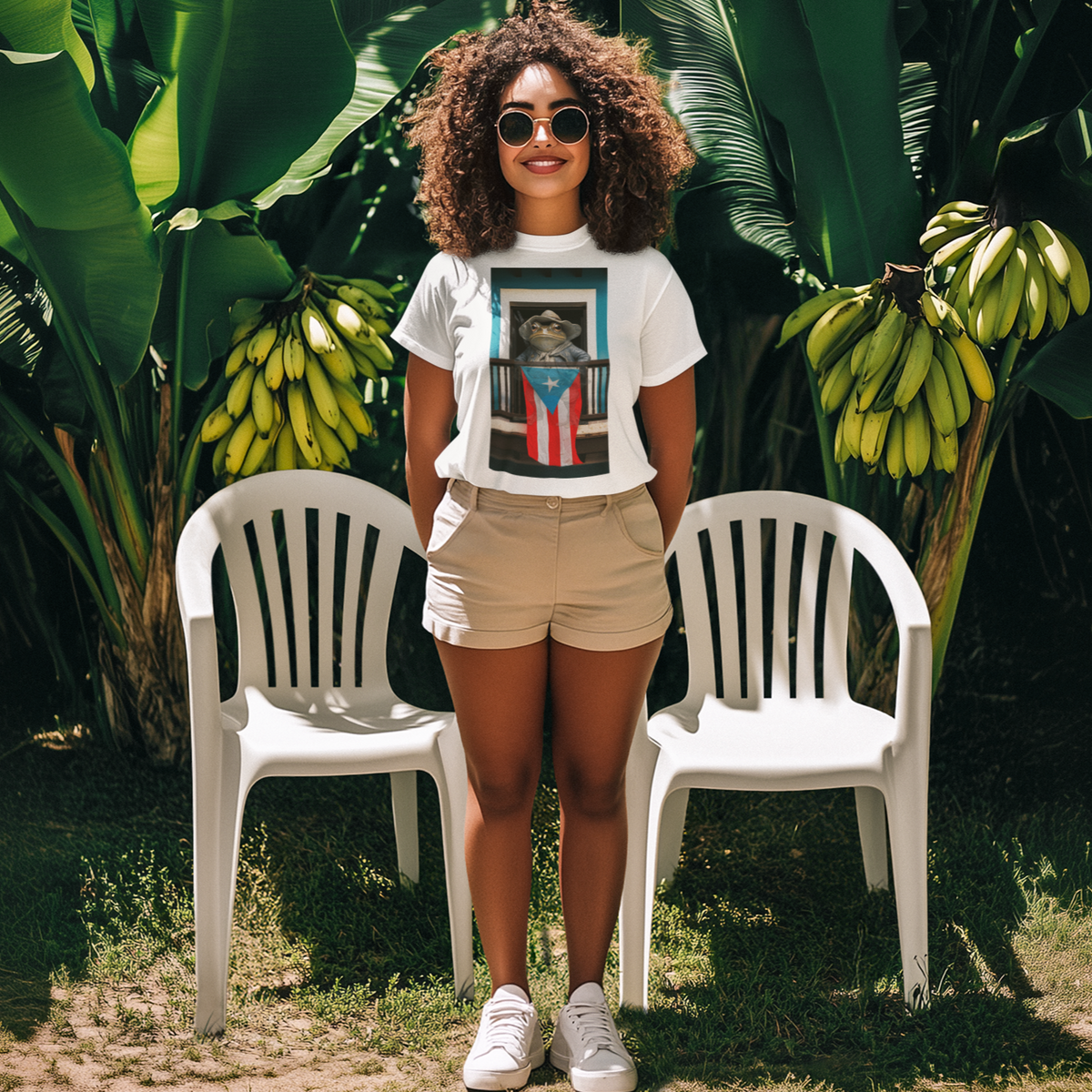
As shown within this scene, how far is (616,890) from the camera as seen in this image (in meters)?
2.11

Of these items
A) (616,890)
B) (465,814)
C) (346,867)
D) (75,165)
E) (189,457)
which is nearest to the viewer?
(616,890)

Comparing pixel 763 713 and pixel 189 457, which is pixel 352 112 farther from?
pixel 763 713

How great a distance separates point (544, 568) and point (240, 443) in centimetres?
129

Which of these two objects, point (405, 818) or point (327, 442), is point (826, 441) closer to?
point (327, 442)

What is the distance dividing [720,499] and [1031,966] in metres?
1.26

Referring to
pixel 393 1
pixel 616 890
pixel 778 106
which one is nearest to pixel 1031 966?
pixel 616 890

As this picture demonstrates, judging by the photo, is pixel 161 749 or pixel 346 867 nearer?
pixel 346 867

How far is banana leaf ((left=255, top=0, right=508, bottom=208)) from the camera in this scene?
2873mm

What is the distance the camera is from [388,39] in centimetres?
292

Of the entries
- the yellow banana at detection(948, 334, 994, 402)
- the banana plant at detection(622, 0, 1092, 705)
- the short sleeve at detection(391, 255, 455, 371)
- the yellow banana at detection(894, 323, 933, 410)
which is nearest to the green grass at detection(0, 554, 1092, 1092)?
the banana plant at detection(622, 0, 1092, 705)

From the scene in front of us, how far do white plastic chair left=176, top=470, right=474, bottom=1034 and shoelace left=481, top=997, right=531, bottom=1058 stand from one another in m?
0.29

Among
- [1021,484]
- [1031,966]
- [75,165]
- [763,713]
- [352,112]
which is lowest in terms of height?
[1031,966]

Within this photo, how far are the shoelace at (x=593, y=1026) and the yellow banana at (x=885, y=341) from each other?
1614 millimetres

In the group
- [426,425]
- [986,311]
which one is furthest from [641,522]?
[986,311]
